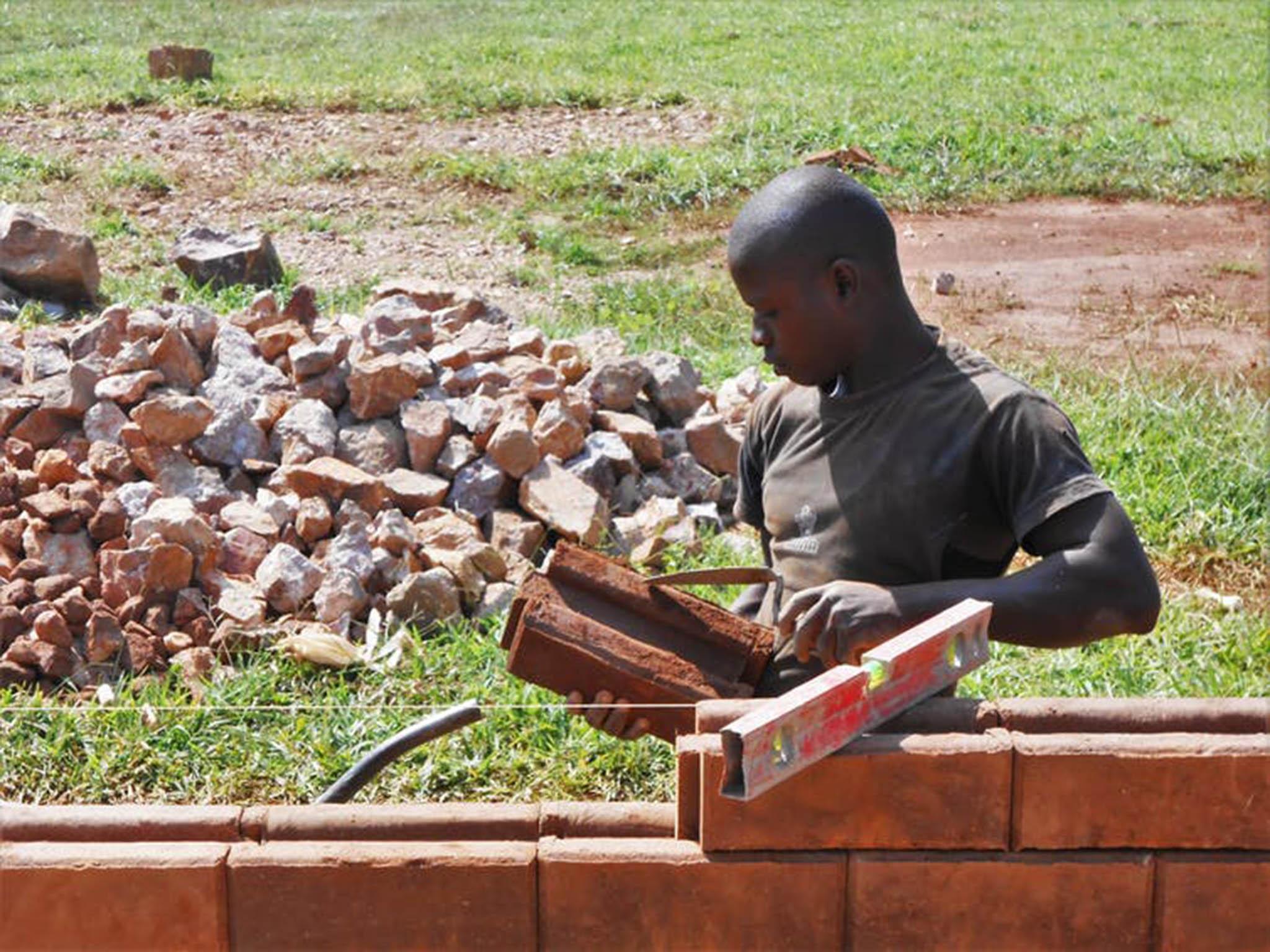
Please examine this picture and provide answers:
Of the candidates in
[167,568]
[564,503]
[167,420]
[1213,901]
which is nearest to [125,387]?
[167,420]

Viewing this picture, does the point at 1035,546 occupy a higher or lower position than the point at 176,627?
higher

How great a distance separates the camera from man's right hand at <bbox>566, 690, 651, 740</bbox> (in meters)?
2.85

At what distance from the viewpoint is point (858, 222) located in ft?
9.41

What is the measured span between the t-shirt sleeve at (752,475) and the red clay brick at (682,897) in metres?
0.86

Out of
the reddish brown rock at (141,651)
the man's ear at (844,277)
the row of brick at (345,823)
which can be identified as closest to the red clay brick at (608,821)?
the row of brick at (345,823)

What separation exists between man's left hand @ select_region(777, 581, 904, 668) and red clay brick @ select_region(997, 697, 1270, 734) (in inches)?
8.9

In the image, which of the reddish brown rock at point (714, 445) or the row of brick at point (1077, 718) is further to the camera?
the reddish brown rock at point (714, 445)

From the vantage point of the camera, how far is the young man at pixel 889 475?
263 centimetres

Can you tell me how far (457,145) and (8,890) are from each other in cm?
1101

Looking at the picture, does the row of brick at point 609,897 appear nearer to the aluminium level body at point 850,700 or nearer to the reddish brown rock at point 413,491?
the aluminium level body at point 850,700

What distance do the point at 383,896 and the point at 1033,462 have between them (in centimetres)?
123

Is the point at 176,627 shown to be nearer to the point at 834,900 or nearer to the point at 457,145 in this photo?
the point at 834,900

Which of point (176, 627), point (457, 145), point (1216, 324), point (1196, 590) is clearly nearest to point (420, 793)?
point (176, 627)

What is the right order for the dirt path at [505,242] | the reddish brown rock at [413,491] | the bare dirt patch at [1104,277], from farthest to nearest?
the dirt path at [505,242], the bare dirt patch at [1104,277], the reddish brown rock at [413,491]
